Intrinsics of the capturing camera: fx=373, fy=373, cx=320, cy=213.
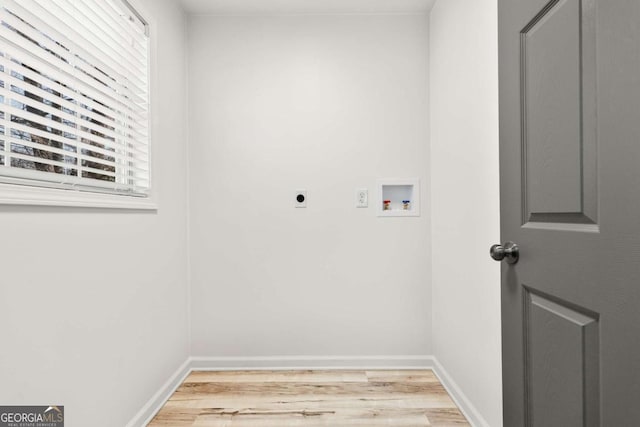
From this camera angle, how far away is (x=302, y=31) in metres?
2.45

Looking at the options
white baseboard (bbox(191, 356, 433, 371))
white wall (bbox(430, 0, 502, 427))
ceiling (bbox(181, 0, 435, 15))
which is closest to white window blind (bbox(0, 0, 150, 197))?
ceiling (bbox(181, 0, 435, 15))

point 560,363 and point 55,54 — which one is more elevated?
point 55,54

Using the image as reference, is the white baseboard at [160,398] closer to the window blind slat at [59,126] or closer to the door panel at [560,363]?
the window blind slat at [59,126]

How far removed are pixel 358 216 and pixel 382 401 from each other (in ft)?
3.60

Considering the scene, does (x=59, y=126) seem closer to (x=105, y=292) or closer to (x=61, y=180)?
(x=61, y=180)

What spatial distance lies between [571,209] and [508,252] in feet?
0.91

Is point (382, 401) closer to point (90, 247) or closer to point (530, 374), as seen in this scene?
point (530, 374)

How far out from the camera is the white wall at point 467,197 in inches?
62.1

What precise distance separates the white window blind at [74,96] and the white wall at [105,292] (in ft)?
0.43

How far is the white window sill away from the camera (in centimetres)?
106

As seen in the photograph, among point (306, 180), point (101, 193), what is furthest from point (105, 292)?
point (306, 180)

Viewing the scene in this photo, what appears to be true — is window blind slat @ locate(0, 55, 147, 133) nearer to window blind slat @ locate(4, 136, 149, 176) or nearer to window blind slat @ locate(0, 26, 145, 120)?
window blind slat @ locate(0, 26, 145, 120)

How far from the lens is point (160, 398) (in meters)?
1.99

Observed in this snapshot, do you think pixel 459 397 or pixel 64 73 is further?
pixel 459 397
